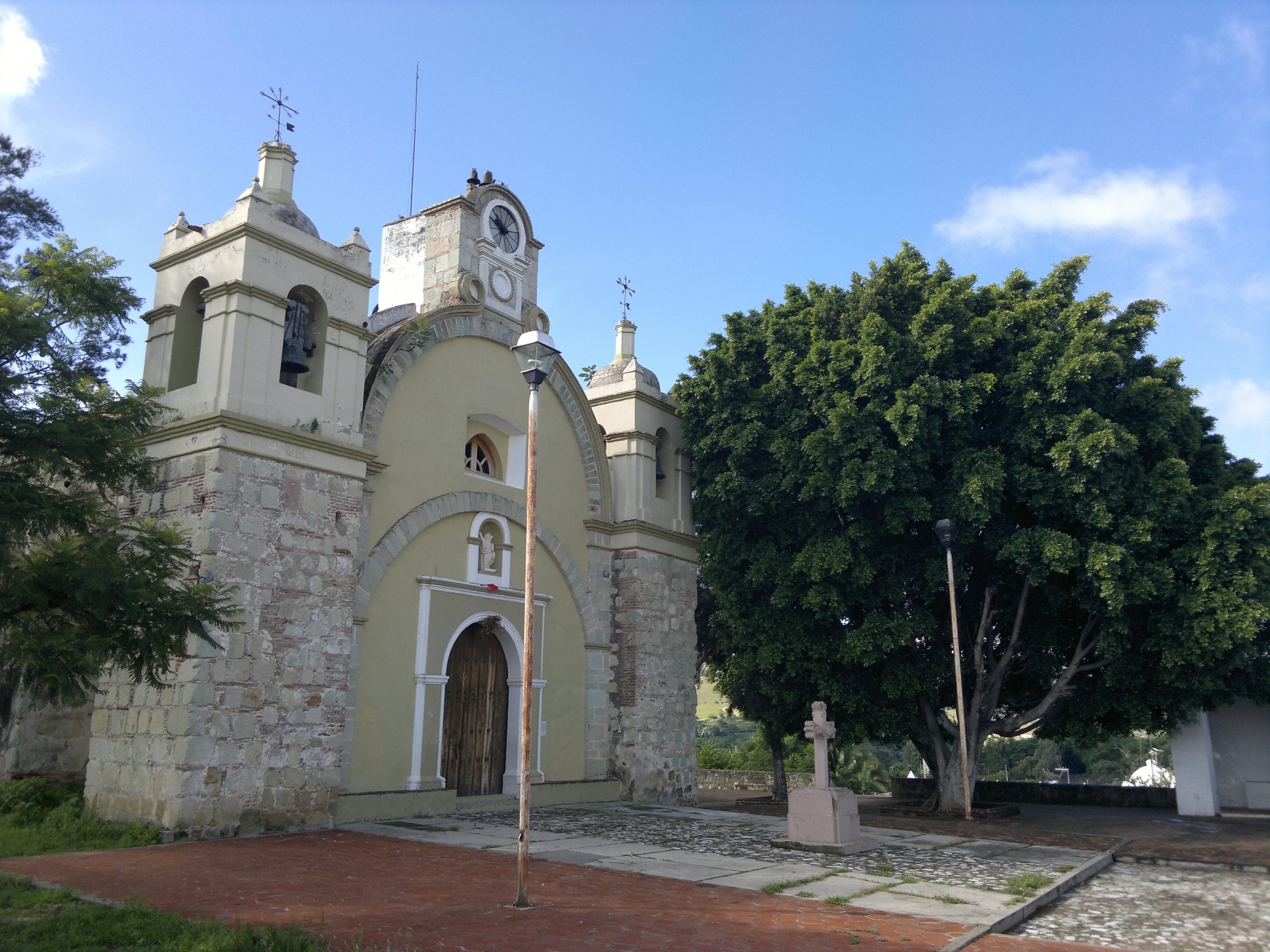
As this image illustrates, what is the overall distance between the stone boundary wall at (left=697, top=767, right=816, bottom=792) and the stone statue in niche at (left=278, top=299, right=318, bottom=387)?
1688 cm

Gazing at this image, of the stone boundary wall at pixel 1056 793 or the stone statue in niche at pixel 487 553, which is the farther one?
the stone boundary wall at pixel 1056 793

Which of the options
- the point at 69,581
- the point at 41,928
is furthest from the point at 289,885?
the point at 69,581

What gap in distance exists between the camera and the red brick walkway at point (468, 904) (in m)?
6.71

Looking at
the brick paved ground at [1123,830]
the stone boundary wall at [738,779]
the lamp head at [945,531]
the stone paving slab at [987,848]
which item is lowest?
the stone boundary wall at [738,779]

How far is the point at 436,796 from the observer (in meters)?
13.7

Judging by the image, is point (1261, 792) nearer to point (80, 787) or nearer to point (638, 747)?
point (638, 747)

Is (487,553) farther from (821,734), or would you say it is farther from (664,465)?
(821,734)

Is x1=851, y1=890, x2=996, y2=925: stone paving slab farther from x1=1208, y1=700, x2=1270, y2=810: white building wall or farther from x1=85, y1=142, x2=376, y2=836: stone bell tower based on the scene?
x1=1208, y1=700, x2=1270, y2=810: white building wall

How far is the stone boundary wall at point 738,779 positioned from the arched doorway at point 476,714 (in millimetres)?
11378

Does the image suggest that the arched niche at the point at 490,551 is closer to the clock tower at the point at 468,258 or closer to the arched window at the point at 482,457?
the arched window at the point at 482,457

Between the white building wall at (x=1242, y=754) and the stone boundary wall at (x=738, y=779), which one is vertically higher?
the white building wall at (x=1242, y=754)

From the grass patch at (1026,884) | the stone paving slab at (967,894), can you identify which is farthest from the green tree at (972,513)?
the stone paving slab at (967,894)

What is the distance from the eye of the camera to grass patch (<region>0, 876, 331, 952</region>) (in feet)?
19.3

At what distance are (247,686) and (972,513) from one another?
11.1 m
